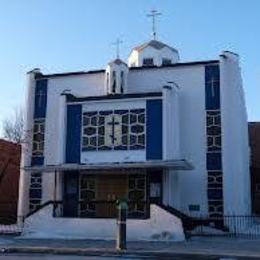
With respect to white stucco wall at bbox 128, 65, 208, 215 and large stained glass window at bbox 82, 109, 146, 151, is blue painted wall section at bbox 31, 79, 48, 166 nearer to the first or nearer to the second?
large stained glass window at bbox 82, 109, 146, 151

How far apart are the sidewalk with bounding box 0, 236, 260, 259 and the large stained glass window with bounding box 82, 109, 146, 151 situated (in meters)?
6.93

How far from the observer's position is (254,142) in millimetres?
49625

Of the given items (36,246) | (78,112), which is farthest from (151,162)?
(36,246)

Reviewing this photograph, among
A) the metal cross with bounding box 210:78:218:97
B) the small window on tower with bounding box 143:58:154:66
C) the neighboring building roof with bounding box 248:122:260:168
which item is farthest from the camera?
the neighboring building roof with bounding box 248:122:260:168

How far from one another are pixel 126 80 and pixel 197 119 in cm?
492

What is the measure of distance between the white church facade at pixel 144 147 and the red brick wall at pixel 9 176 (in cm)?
675

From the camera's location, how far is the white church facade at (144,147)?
105ft

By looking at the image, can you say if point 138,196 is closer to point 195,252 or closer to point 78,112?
point 78,112

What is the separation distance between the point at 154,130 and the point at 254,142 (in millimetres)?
19816

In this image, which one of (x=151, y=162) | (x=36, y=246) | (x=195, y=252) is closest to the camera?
(x=195, y=252)

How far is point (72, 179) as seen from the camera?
112ft

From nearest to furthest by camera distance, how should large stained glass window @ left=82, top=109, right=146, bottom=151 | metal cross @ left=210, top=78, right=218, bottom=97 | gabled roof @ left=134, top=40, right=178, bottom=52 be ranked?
large stained glass window @ left=82, top=109, right=146, bottom=151 → metal cross @ left=210, top=78, right=218, bottom=97 → gabled roof @ left=134, top=40, right=178, bottom=52

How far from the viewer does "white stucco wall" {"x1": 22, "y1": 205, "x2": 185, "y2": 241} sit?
27672 millimetres

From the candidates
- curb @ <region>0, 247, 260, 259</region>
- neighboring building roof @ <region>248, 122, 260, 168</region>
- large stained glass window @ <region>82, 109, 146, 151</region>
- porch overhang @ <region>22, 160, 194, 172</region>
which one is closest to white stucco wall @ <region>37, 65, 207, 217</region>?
porch overhang @ <region>22, 160, 194, 172</region>
